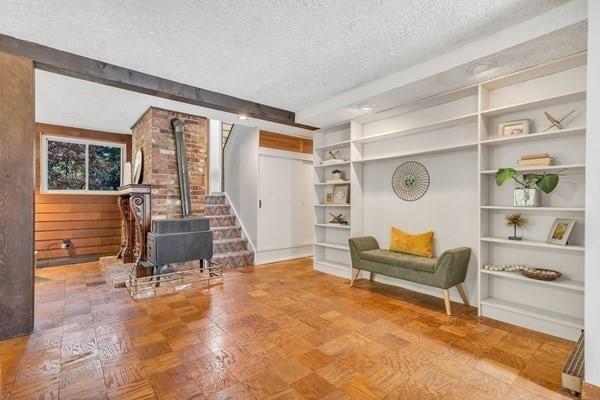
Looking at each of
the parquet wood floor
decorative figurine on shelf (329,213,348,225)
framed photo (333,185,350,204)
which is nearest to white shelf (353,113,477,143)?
framed photo (333,185,350,204)

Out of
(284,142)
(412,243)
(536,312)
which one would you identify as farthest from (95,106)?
(536,312)

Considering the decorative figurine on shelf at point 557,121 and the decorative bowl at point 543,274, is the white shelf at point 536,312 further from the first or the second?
the decorative figurine on shelf at point 557,121

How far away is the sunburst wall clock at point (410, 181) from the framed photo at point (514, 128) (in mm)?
929

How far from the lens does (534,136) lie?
252 centimetres

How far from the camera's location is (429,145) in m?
3.55

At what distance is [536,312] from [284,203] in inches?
151

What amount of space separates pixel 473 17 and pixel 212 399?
3129 mm

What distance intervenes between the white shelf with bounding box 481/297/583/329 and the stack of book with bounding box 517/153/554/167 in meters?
1.31

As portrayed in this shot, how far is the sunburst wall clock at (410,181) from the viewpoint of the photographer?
142 inches

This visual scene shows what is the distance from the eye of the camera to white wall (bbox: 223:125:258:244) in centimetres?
513

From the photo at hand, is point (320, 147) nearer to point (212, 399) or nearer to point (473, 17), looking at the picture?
point (473, 17)

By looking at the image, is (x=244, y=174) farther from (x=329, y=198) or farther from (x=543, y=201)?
(x=543, y=201)

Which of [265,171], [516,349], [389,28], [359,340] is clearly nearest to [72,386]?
[359,340]

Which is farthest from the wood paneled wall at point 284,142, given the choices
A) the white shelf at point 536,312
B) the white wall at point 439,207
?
the white shelf at point 536,312
